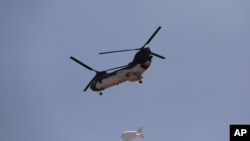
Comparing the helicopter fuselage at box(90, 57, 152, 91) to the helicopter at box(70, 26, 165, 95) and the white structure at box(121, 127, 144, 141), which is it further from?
the white structure at box(121, 127, 144, 141)

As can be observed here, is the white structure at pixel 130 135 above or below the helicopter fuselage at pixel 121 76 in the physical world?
below

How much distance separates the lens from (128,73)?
13025 centimetres

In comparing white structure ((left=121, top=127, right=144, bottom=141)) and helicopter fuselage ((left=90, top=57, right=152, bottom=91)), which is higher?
helicopter fuselage ((left=90, top=57, right=152, bottom=91))

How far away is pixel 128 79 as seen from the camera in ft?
433

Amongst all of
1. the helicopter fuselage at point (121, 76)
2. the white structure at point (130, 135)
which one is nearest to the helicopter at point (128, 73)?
the helicopter fuselage at point (121, 76)

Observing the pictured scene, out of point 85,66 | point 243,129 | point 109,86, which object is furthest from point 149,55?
point 243,129

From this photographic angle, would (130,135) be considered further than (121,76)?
Yes

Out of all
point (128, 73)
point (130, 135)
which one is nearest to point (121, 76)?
point (128, 73)

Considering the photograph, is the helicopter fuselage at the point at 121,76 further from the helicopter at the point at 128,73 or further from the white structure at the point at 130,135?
the white structure at the point at 130,135

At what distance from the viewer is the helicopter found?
417 ft

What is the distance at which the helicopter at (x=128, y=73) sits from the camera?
127125 millimetres

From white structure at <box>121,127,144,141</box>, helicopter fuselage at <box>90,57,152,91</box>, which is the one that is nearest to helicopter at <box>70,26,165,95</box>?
helicopter fuselage at <box>90,57,152,91</box>

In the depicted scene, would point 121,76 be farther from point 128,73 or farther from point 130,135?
point 130,135

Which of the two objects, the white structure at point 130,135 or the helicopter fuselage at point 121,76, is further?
the white structure at point 130,135
